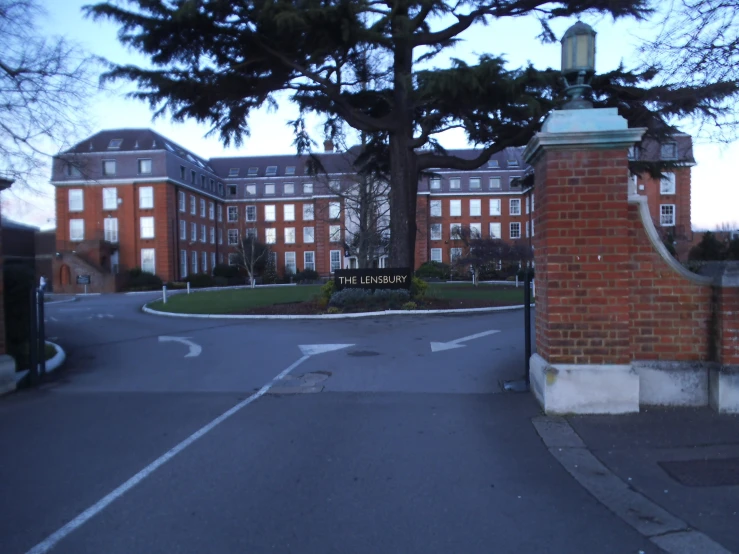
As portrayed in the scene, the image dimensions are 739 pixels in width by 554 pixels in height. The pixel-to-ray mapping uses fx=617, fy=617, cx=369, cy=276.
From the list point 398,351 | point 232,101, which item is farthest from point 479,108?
point 398,351

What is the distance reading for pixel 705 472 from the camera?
4.81 metres

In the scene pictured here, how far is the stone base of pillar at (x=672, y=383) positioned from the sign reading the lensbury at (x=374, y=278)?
572 inches

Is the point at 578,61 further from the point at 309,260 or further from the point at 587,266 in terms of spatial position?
the point at 309,260

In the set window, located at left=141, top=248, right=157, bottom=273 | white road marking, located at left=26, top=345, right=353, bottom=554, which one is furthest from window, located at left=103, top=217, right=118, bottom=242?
white road marking, located at left=26, top=345, right=353, bottom=554

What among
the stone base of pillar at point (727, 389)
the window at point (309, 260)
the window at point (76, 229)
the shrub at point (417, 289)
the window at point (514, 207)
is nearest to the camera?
the stone base of pillar at point (727, 389)

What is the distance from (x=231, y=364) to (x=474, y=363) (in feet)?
13.6

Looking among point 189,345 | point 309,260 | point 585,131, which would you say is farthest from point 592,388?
point 309,260

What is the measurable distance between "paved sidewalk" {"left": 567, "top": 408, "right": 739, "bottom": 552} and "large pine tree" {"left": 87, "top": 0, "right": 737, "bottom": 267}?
935cm

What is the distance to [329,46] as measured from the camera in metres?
17.4

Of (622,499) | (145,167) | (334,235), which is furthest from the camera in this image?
(145,167)

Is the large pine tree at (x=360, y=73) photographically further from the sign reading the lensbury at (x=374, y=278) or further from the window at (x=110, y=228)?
the window at (x=110, y=228)

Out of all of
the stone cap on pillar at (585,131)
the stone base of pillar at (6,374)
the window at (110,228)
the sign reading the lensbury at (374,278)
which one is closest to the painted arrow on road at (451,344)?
the stone cap on pillar at (585,131)

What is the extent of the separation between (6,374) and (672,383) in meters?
8.42

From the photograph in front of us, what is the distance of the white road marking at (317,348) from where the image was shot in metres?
11.6
